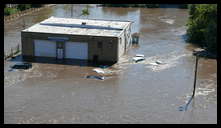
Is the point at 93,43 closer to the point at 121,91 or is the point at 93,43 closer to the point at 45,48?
the point at 45,48

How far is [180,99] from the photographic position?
85.0ft

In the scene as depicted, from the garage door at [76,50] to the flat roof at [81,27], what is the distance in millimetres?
1009

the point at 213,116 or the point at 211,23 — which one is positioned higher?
the point at 211,23

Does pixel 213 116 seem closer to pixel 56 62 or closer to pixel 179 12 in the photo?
pixel 56 62

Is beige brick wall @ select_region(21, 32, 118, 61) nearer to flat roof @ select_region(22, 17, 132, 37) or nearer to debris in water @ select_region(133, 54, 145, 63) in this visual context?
flat roof @ select_region(22, 17, 132, 37)

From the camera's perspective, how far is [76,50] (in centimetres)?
3419

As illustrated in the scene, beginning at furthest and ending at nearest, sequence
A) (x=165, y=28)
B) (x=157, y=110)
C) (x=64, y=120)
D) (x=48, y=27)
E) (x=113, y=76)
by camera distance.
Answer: (x=165, y=28) < (x=48, y=27) < (x=113, y=76) < (x=157, y=110) < (x=64, y=120)

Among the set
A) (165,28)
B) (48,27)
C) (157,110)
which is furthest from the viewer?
(165,28)

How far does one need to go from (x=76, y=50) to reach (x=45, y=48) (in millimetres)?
2762

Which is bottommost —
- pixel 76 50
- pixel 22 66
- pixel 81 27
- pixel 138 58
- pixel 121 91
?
pixel 121 91

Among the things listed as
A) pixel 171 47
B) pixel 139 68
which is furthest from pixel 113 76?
pixel 171 47

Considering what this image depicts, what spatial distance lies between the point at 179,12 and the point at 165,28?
13942 millimetres

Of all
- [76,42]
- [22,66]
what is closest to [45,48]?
[76,42]

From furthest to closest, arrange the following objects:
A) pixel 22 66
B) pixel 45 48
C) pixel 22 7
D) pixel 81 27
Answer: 1. pixel 22 7
2. pixel 81 27
3. pixel 45 48
4. pixel 22 66
